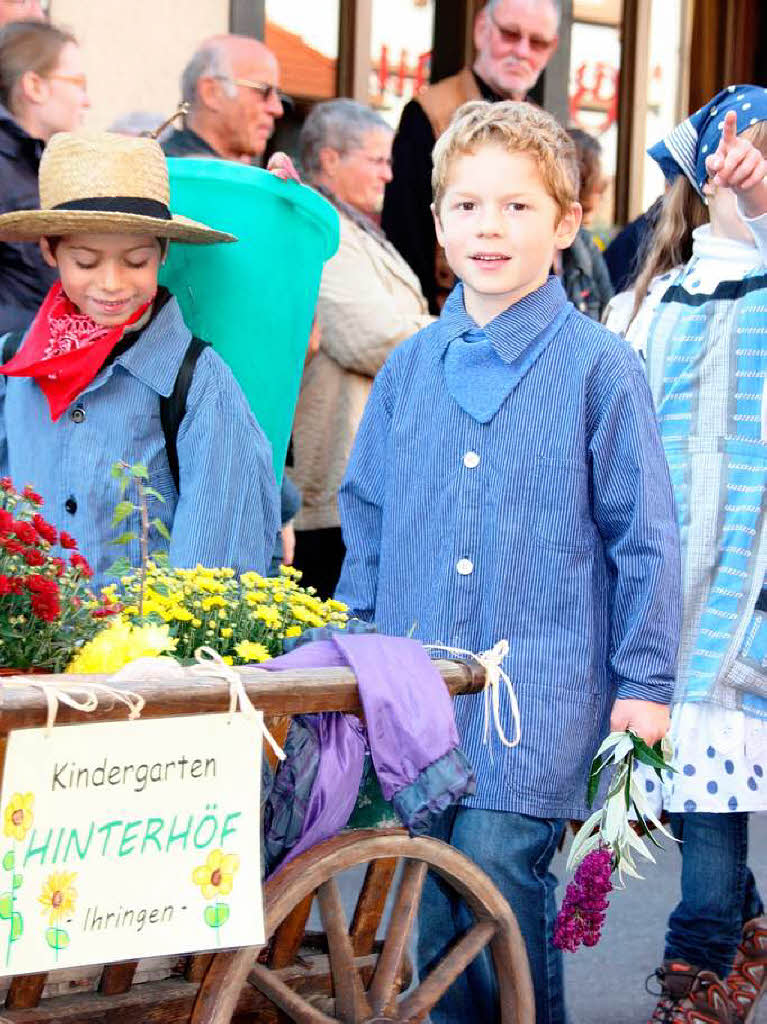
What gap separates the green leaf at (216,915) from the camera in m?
2.25

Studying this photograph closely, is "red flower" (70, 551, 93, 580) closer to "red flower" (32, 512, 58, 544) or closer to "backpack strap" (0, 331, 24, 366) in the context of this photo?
"red flower" (32, 512, 58, 544)

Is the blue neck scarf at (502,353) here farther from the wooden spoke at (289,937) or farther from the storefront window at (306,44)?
the storefront window at (306,44)

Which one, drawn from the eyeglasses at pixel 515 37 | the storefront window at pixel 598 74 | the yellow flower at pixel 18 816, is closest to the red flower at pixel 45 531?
the yellow flower at pixel 18 816

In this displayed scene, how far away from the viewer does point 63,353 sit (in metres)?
3.42

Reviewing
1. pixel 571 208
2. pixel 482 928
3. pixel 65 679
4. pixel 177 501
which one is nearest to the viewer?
pixel 65 679

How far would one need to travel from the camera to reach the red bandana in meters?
3.41

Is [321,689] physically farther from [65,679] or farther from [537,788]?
[537,788]

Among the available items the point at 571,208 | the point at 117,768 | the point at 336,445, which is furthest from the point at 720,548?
the point at 336,445

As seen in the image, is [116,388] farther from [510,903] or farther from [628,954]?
[628,954]

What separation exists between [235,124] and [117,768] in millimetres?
3465

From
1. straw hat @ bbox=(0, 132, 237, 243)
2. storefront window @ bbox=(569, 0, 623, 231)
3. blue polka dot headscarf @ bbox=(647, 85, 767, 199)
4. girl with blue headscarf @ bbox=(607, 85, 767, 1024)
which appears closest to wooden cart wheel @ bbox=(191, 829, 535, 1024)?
girl with blue headscarf @ bbox=(607, 85, 767, 1024)

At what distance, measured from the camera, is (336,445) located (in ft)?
18.4

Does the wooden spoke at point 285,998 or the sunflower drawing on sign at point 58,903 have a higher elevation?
the sunflower drawing on sign at point 58,903

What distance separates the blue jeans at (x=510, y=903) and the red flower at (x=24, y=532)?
38.1 inches
